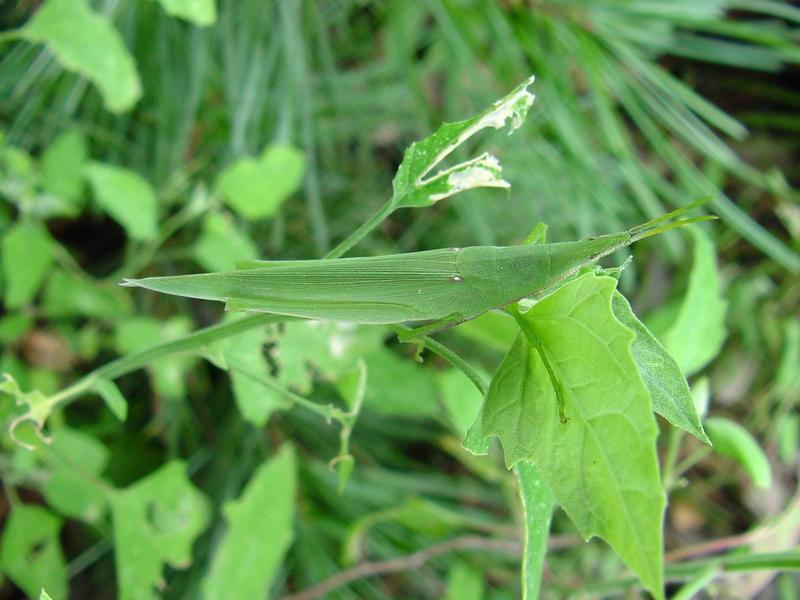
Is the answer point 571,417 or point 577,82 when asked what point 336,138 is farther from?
point 571,417

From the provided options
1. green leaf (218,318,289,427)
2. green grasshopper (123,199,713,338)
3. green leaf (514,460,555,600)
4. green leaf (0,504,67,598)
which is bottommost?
green leaf (0,504,67,598)

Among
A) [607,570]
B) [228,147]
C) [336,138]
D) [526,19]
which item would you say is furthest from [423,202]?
[607,570]

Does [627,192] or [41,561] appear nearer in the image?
[41,561]

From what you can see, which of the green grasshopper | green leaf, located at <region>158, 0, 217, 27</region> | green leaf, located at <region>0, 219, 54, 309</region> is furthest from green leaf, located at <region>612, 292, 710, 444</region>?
green leaf, located at <region>0, 219, 54, 309</region>

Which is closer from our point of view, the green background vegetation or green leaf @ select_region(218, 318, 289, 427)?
green leaf @ select_region(218, 318, 289, 427)

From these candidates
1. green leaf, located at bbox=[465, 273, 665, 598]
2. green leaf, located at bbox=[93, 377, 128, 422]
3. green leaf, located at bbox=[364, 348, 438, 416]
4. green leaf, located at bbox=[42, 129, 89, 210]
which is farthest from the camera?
green leaf, located at bbox=[364, 348, 438, 416]

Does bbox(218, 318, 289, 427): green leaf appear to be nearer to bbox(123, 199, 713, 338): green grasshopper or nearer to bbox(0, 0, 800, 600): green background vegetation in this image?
bbox(0, 0, 800, 600): green background vegetation

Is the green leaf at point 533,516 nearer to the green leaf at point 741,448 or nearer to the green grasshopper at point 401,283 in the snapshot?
the green grasshopper at point 401,283
